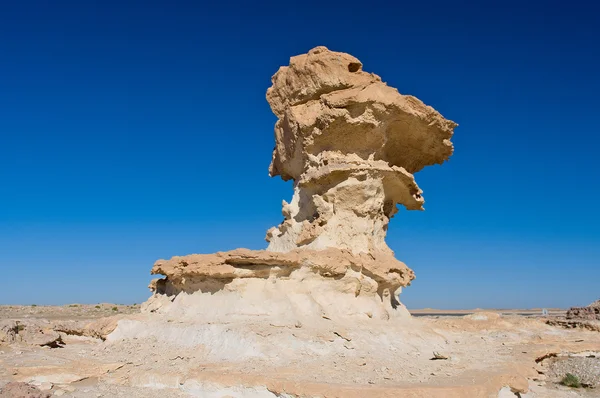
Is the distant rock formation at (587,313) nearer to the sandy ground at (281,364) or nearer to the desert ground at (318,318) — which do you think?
the desert ground at (318,318)

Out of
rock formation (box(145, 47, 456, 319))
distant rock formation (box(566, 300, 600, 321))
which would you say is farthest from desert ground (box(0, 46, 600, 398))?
distant rock formation (box(566, 300, 600, 321))

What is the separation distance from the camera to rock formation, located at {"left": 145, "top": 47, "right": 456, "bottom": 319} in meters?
11.6

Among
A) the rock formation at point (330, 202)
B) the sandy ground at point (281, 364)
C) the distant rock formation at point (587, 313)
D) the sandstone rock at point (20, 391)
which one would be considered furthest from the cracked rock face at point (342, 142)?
the distant rock formation at point (587, 313)

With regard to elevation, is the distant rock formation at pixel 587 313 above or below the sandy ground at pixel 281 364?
above

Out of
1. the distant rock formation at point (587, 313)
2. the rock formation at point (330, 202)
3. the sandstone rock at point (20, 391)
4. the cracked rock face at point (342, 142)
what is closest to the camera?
the sandstone rock at point (20, 391)

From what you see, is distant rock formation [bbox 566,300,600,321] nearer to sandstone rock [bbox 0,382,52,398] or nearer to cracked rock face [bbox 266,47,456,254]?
cracked rock face [bbox 266,47,456,254]

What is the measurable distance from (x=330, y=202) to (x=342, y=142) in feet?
5.49

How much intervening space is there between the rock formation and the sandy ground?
3.21ft

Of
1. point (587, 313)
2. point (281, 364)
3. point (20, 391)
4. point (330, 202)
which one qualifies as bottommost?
point (20, 391)

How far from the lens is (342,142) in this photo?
1348cm

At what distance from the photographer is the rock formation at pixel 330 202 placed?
1163 cm

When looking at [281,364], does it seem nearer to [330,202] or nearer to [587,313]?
[330,202]

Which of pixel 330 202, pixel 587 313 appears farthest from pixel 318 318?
pixel 587 313

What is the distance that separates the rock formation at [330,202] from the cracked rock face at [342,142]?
0.09ft
